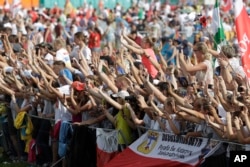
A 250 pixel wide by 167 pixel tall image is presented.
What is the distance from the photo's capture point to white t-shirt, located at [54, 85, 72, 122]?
14.4m

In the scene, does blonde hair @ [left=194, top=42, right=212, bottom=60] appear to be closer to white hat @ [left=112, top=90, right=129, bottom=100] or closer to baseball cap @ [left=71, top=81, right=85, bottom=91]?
white hat @ [left=112, top=90, right=129, bottom=100]

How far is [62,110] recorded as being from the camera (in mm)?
14422

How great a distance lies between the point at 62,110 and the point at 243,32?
336 cm

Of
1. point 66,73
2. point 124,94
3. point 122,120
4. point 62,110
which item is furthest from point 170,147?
point 66,73

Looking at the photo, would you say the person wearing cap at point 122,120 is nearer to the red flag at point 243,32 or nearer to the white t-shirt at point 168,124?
the white t-shirt at point 168,124

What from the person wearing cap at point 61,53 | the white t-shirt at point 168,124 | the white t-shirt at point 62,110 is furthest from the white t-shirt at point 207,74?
Result: the person wearing cap at point 61,53

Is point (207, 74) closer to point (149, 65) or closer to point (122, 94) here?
point (122, 94)

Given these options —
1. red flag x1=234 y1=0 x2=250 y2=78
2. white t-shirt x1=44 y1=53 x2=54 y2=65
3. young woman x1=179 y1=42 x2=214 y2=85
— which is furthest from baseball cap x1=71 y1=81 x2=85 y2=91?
white t-shirt x1=44 y1=53 x2=54 y2=65

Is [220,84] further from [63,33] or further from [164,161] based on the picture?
[63,33]

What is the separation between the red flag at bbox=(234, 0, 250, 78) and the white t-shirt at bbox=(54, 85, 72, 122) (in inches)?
124

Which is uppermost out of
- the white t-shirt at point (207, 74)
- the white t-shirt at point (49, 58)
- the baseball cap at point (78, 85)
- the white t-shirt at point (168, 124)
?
the white t-shirt at point (49, 58)

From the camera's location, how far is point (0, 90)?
16.7 meters

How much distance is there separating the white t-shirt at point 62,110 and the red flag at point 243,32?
315 cm

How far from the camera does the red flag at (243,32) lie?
12.5 m
